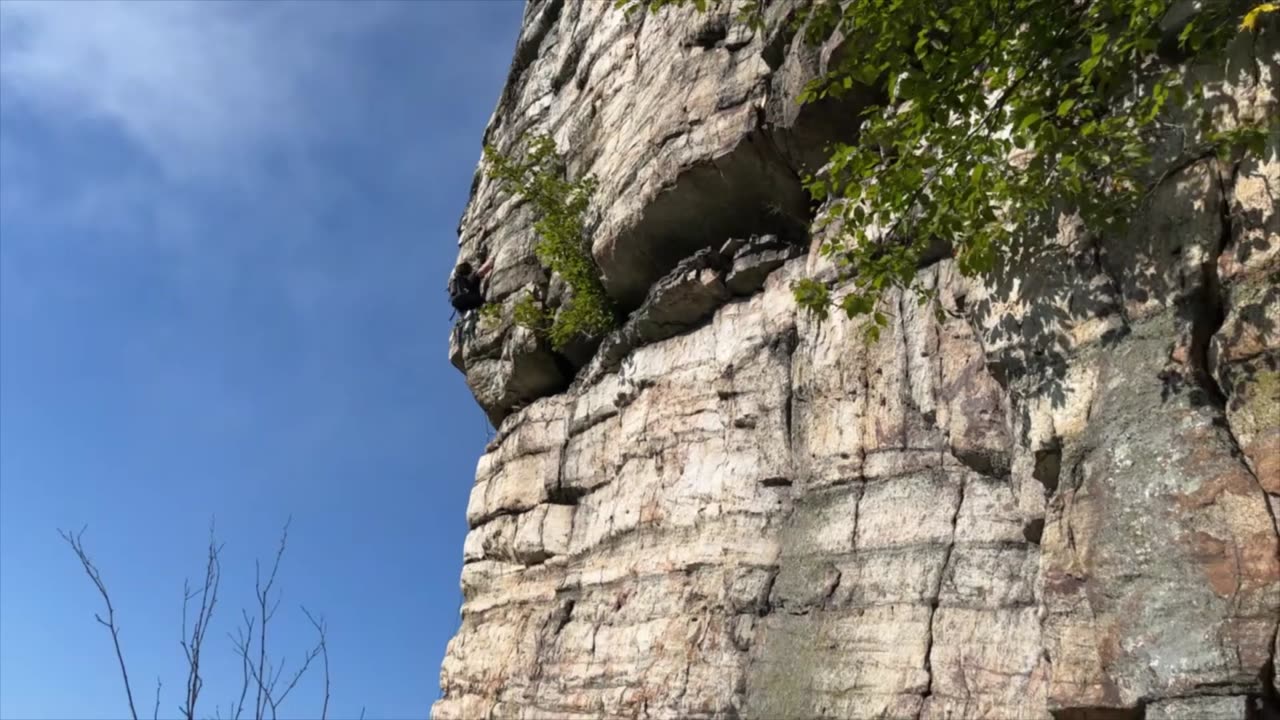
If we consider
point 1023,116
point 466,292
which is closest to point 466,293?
point 466,292

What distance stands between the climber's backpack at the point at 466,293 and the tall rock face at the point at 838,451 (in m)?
0.90

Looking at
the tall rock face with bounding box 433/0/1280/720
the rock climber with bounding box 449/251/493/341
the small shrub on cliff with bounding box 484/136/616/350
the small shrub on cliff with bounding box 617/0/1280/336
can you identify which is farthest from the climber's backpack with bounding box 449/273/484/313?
the small shrub on cliff with bounding box 617/0/1280/336

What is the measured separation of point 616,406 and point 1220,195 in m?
7.11

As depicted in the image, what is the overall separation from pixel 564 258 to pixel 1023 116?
7.59m

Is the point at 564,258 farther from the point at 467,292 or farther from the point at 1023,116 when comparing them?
the point at 1023,116

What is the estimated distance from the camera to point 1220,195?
18.7 ft

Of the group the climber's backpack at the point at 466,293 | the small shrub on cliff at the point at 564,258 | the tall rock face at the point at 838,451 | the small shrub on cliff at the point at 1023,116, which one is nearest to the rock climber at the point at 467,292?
the climber's backpack at the point at 466,293

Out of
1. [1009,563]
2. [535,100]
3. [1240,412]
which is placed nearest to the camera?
[1240,412]

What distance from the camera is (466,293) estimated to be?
1573cm

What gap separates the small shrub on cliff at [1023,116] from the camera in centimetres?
583

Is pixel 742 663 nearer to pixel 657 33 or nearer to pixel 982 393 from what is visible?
pixel 982 393

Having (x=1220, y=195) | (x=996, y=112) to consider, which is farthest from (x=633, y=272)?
(x=1220, y=195)

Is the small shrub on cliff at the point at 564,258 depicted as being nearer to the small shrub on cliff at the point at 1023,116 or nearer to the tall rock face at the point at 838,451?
the tall rock face at the point at 838,451

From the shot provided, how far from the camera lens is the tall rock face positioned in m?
5.39
